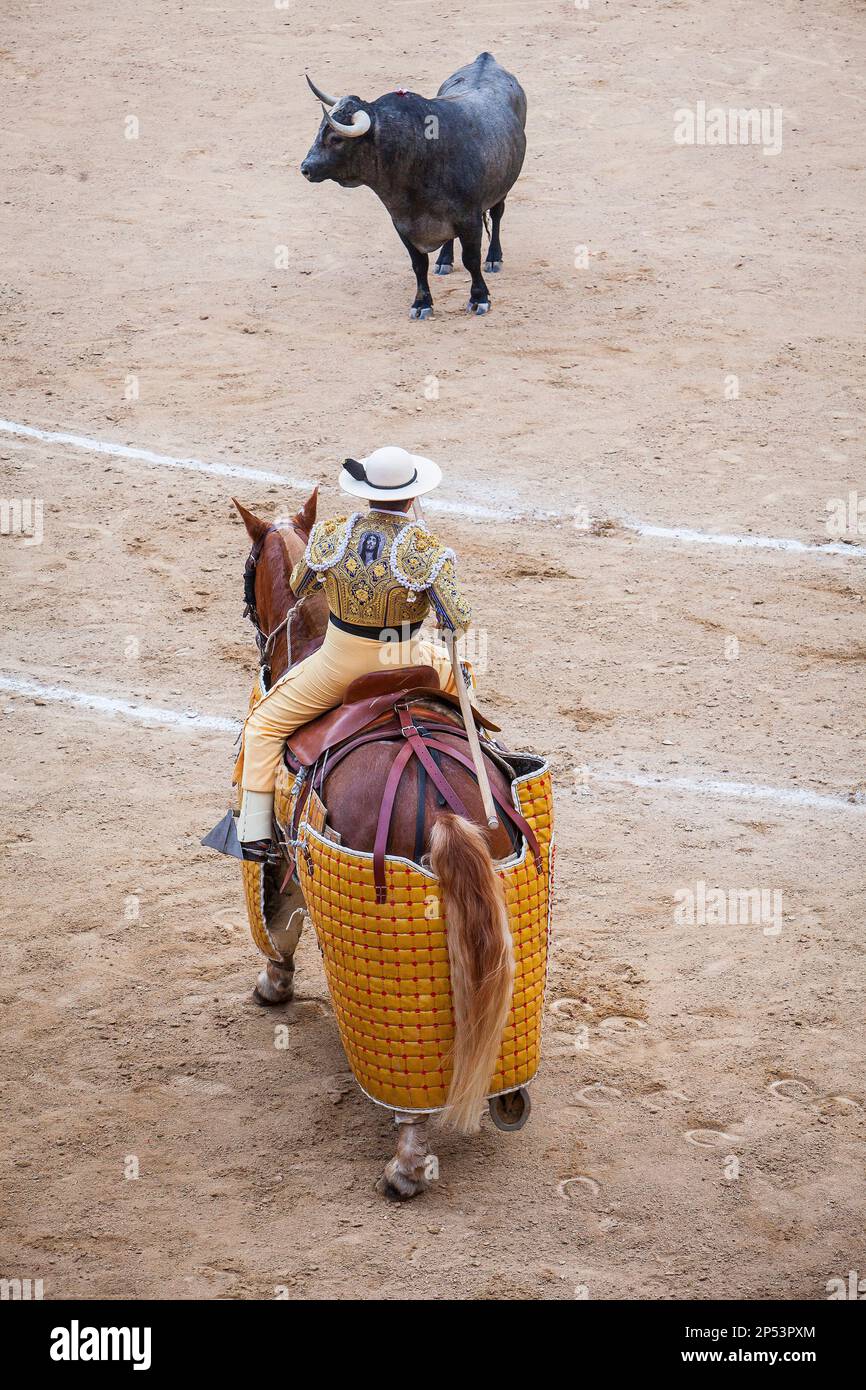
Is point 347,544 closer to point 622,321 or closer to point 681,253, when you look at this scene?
point 622,321

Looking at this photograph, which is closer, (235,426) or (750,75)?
(235,426)

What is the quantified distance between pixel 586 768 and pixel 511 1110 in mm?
2587

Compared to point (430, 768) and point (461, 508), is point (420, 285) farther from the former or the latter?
point (430, 768)

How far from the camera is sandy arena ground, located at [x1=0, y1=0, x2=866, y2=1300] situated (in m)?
4.63

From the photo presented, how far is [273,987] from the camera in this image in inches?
219

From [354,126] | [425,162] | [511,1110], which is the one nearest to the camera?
[511,1110]

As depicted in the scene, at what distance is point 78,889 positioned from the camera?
20.5 feet

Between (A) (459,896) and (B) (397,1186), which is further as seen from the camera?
(B) (397,1186)

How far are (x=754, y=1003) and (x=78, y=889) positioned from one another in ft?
9.07

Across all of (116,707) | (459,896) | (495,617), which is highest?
(459,896)

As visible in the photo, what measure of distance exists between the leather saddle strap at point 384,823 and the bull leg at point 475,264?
8.09 metres

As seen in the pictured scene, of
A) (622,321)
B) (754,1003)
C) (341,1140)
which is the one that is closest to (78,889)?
(341,1140)

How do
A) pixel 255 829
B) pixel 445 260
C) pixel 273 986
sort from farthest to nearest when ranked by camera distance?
pixel 445 260 → pixel 273 986 → pixel 255 829

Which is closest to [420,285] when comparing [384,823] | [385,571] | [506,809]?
[385,571]
